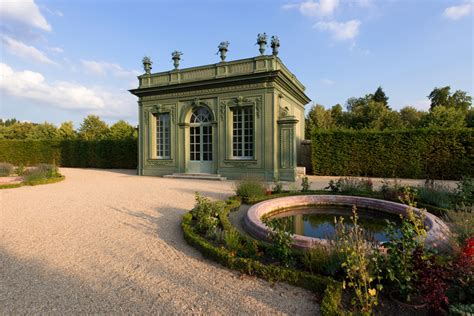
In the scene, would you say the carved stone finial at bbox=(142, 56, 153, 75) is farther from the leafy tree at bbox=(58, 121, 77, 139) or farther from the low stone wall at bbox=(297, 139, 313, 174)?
the leafy tree at bbox=(58, 121, 77, 139)

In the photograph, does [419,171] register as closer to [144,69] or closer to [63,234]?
[63,234]

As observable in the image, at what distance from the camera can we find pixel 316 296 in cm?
251

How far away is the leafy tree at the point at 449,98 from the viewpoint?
29.4 m

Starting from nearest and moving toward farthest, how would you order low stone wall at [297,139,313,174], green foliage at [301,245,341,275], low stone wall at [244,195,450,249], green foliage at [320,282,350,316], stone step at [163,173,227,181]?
green foliage at [320,282,350,316] < green foliage at [301,245,341,275] < low stone wall at [244,195,450,249] < stone step at [163,173,227,181] < low stone wall at [297,139,313,174]

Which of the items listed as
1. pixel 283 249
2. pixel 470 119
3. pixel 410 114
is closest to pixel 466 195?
pixel 283 249

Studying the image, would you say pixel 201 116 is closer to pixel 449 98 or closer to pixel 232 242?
pixel 232 242

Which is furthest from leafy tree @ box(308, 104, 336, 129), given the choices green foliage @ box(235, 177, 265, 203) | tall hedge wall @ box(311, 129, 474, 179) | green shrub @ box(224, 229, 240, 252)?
green shrub @ box(224, 229, 240, 252)

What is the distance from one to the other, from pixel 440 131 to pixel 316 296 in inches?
516

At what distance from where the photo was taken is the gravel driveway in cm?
240

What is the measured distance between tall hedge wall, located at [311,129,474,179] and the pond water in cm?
755

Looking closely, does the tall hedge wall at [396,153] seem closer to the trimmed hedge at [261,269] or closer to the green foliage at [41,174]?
the trimmed hedge at [261,269]

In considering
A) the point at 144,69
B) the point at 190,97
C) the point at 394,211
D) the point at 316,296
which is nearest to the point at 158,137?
the point at 190,97

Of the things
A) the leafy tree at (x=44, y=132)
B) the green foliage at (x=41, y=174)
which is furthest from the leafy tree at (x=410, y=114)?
the leafy tree at (x=44, y=132)

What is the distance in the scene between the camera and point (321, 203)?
639cm
